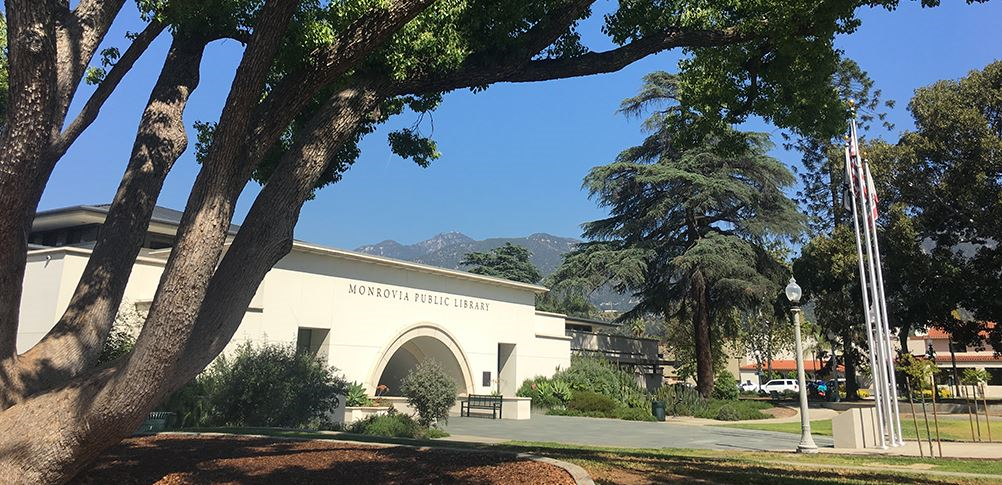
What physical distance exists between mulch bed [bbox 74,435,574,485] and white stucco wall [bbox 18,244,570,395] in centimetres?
1133

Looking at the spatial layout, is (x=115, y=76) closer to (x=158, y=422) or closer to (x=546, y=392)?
(x=158, y=422)

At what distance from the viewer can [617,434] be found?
20625mm

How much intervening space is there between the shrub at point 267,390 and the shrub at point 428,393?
208cm

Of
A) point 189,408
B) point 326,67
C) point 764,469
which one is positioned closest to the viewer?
point 326,67

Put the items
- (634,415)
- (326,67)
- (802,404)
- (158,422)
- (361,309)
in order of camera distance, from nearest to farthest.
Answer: (326,67) → (158,422) → (802,404) → (361,309) → (634,415)

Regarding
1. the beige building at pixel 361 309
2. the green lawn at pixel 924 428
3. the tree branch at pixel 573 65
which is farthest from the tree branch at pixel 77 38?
the green lawn at pixel 924 428

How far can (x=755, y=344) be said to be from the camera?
217 ft

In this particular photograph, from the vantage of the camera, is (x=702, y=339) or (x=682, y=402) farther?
(x=702, y=339)

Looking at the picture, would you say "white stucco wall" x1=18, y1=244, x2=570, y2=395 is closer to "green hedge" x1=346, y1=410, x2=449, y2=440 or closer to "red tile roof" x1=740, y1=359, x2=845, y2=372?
"green hedge" x1=346, y1=410, x2=449, y2=440

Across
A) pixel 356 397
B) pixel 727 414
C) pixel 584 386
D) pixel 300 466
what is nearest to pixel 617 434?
pixel 356 397

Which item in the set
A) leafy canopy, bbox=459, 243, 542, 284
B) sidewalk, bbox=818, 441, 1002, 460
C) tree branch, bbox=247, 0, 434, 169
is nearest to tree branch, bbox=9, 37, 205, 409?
tree branch, bbox=247, 0, 434, 169

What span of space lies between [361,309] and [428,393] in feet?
24.2

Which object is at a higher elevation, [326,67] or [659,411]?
[326,67]

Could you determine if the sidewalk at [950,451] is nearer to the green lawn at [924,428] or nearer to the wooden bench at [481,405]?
the green lawn at [924,428]
